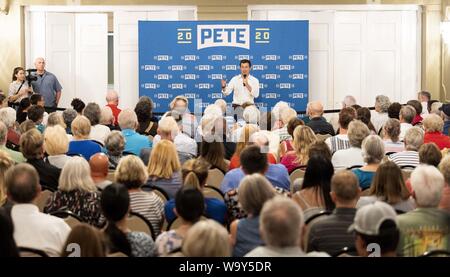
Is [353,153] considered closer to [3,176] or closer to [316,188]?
[316,188]

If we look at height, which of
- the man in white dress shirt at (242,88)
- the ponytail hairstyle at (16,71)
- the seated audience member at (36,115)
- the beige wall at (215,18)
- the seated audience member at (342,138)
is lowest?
the seated audience member at (342,138)

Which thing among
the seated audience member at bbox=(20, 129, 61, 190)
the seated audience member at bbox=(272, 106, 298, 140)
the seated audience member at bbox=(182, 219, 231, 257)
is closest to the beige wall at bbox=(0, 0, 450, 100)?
the seated audience member at bbox=(272, 106, 298, 140)

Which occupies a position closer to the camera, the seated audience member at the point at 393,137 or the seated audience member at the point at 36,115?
the seated audience member at the point at 393,137

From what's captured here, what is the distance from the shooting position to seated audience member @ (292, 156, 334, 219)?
230 inches

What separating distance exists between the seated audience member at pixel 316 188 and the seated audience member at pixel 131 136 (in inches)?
127

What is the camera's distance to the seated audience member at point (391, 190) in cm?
560

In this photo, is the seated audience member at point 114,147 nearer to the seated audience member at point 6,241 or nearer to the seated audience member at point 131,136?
the seated audience member at point 131,136

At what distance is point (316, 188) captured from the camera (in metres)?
5.88

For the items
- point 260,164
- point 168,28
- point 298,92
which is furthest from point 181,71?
point 260,164

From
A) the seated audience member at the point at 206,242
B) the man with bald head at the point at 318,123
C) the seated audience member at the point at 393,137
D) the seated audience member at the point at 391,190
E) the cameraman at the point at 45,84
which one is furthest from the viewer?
the cameraman at the point at 45,84

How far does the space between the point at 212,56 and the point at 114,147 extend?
7310 mm

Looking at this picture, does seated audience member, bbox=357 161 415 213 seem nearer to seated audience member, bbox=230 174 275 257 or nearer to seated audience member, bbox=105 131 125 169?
seated audience member, bbox=230 174 275 257

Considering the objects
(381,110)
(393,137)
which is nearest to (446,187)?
(393,137)

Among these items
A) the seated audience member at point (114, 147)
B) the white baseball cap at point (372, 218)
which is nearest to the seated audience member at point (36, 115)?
the seated audience member at point (114, 147)
